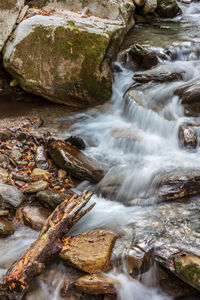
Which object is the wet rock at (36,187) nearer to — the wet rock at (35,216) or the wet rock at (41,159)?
the wet rock at (35,216)

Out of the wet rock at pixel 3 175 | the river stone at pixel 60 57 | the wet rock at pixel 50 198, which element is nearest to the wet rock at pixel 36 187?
the wet rock at pixel 50 198

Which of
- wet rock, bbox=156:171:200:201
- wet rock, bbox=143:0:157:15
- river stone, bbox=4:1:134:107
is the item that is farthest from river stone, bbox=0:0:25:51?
wet rock, bbox=143:0:157:15

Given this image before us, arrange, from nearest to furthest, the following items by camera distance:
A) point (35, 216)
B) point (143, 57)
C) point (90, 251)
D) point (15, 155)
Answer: point (90, 251) < point (35, 216) < point (15, 155) < point (143, 57)

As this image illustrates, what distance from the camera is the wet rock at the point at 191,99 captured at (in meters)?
6.66

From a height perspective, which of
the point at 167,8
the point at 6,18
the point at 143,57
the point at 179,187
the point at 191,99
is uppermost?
the point at 167,8

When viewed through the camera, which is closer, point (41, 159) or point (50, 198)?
Answer: point (50, 198)

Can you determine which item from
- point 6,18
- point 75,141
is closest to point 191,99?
point 75,141

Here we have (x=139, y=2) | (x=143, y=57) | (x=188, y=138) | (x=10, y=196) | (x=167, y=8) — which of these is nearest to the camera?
(x=10, y=196)

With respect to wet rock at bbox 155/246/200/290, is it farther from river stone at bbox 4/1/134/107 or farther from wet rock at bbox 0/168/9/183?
river stone at bbox 4/1/134/107

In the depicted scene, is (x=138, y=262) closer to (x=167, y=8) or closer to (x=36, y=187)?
(x=36, y=187)

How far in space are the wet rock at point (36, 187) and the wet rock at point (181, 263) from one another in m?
2.30

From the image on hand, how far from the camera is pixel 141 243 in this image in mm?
3795

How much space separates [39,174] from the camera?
5.30 metres

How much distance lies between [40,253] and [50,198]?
1224mm
